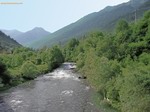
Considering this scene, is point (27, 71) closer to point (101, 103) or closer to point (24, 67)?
point (24, 67)

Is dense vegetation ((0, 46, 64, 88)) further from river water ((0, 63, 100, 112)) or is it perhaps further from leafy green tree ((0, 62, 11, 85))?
river water ((0, 63, 100, 112))

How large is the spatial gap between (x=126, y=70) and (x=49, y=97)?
71.2 ft

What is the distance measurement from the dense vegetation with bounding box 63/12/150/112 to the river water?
15.9ft

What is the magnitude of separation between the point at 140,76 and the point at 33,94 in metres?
38.2

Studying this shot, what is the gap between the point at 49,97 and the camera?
72625 mm

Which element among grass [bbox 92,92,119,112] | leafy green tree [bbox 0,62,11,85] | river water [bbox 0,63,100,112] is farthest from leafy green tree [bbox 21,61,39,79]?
grass [bbox 92,92,119,112]

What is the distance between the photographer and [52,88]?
85.9 m

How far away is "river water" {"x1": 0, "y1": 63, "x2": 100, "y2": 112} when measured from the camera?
6162 centimetres

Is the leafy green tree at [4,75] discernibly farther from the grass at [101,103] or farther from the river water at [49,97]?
the grass at [101,103]

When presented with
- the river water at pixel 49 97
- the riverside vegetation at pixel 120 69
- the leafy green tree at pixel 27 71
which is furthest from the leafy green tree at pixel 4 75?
the leafy green tree at pixel 27 71

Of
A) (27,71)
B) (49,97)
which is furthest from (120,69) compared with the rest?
(27,71)

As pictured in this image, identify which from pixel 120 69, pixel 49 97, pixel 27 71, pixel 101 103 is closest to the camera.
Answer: pixel 101 103

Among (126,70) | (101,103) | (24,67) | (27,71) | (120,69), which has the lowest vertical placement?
(101,103)

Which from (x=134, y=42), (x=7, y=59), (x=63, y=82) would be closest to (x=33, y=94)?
(x=63, y=82)
